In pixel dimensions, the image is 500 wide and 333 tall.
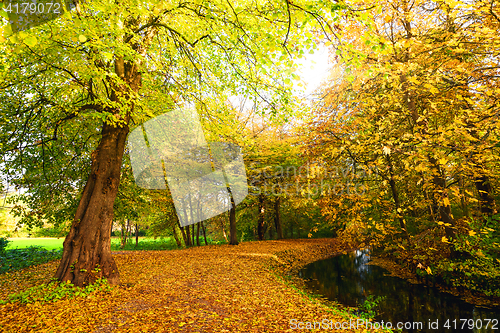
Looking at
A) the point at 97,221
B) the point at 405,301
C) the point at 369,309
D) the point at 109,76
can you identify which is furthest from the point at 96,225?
the point at 405,301

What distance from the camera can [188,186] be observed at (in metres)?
16.8

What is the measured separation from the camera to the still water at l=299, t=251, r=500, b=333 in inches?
259

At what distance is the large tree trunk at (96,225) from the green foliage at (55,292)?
0.20 metres

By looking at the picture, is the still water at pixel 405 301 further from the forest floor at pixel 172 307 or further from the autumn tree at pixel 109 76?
the autumn tree at pixel 109 76

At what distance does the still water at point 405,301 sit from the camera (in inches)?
259

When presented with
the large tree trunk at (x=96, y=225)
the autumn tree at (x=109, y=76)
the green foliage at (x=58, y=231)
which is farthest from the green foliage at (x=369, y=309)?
the green foliage at (x=58, y=231)

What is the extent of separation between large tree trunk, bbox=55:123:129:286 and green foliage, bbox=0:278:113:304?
0.64ft

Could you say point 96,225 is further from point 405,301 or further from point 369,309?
point 405,301

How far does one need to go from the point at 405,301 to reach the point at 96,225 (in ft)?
31.5

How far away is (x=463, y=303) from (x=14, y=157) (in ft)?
51.1

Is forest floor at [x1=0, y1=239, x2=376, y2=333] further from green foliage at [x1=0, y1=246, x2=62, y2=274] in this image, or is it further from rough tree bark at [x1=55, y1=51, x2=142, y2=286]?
green foliage at [x1=0, y1=246, x2=62, y2=274]

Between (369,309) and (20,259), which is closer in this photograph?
(369,309)

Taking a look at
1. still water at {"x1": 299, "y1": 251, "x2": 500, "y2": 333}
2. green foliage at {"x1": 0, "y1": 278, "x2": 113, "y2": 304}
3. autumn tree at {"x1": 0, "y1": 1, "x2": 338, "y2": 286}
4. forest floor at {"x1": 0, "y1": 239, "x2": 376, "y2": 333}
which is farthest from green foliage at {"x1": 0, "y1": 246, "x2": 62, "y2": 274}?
still water at {"x1": 299, "y1": 251, "x2": 500, "y2": 333}

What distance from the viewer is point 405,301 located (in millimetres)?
8164
